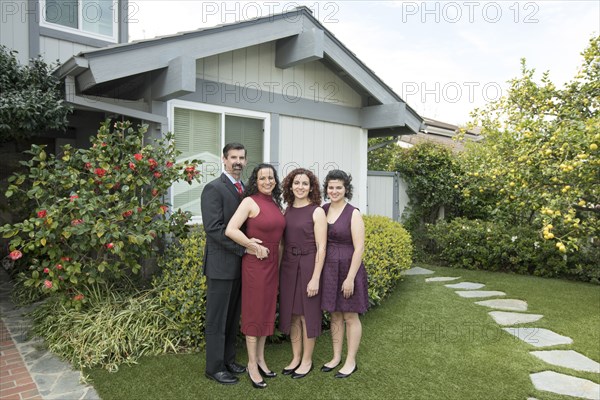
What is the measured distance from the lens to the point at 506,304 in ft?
19.8

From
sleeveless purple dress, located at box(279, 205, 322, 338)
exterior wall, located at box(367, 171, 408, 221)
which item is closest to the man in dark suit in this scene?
sleeveless purple dress, located at box(279, 205, 322, 338)

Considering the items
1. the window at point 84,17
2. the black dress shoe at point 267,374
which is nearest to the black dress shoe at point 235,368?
the black dress shoe at point 267,374

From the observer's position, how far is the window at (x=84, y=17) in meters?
6.09

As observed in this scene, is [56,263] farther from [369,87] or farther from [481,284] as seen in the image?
[481,284]

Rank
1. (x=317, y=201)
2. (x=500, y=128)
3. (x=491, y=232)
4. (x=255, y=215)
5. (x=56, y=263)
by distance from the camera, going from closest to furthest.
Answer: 1. (x=255, y=215)
2. (x=317, y=201)
3. (x=56, y=263)
4. (x=500, y=128)
5. (x=491, y=232)

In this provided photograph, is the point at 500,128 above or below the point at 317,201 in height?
above

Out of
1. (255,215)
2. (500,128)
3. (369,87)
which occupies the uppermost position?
(369,87)

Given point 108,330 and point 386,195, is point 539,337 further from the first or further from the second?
point 386,195

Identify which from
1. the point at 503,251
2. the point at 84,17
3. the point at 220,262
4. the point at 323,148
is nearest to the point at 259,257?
the point at 220,262

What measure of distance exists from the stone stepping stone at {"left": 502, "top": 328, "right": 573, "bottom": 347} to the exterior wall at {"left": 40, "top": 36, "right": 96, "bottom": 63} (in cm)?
674

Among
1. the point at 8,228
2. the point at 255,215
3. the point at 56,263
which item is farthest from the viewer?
the point at 56,263

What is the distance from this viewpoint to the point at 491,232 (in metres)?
8.44

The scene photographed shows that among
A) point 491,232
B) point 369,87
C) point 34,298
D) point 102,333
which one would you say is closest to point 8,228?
point 102,333

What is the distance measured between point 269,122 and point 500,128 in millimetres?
4050
